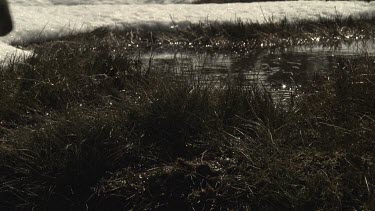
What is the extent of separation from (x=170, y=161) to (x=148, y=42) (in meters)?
5.21

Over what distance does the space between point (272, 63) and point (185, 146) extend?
142 inches

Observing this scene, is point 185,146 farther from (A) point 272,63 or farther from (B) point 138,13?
(B) point 138,13

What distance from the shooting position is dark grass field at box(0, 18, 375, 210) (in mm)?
3801

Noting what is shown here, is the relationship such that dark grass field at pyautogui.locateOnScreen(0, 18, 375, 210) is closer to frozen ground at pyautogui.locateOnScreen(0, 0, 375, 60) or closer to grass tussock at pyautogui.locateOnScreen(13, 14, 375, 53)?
grass tussock at pyautogui.locateOnScreen(13, 14, 375, 53)

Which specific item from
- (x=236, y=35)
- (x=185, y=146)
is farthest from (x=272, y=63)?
(x=185, y=146)

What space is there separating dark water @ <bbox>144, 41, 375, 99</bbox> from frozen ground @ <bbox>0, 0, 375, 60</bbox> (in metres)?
1.47

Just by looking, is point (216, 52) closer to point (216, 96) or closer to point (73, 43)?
point (73, 43)

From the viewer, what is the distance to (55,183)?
400cm

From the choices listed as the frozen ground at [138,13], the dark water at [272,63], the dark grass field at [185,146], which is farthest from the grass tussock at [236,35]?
the dark grass field at [185,146]

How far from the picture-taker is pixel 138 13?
421 inches

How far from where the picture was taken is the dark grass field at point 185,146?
3.80m

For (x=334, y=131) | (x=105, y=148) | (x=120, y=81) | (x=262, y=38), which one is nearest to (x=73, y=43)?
(x=120, y=81)

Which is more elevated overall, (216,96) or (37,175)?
(216,96)

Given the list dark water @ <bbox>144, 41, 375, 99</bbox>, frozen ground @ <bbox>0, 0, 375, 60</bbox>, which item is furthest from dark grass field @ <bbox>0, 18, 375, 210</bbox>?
frozen ground @ <bbox>0, 0, 375, 60</bbox>
